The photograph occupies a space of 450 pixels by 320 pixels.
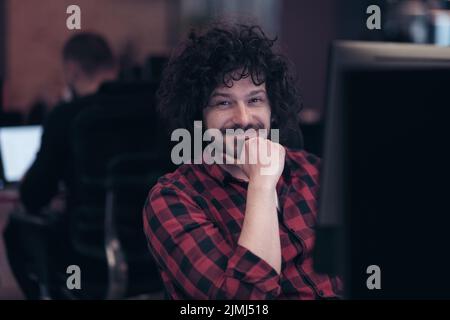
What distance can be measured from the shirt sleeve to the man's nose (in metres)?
0.19

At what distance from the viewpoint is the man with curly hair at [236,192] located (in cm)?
142

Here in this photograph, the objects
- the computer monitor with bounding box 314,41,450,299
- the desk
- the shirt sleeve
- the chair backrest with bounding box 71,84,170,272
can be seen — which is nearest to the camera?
the computer monitor with bounding box 314,41,450,299

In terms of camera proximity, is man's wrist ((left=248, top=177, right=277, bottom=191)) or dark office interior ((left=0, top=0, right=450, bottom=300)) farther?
man's wrist ((left=248, top=177, right=277, bottom=191))

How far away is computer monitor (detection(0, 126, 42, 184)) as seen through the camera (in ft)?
11.1

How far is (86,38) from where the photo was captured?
10.9 ft

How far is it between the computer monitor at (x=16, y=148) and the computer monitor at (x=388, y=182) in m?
2.46

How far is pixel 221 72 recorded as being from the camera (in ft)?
5.34

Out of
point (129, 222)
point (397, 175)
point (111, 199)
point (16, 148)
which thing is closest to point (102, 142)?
point (111, 199)

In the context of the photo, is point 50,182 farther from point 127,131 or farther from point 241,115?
point 241,115

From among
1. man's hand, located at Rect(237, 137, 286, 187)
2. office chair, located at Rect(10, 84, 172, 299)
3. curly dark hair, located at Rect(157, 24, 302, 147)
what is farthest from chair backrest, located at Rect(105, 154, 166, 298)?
man's hand, located at Rect(237, 137, 286, 187)

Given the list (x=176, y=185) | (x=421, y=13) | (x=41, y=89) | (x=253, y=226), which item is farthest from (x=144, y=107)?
(x=421, y=13)

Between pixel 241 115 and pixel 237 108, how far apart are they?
23 mm

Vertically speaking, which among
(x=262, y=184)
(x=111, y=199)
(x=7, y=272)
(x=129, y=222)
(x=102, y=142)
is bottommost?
(x=7, y=272)

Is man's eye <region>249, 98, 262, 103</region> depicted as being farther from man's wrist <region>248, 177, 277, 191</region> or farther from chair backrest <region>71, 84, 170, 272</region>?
chair backrest <region>71, 84, 170, 272</region>
